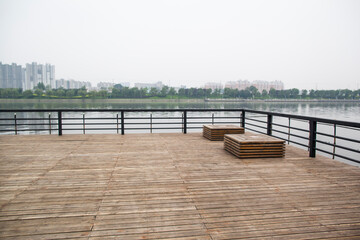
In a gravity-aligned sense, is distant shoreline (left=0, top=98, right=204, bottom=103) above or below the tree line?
below

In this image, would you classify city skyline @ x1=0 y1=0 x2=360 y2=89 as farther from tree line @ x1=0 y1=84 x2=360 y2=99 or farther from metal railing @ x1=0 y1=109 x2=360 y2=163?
metal railing @ x1=0 y1=109 x2=360 y2=163


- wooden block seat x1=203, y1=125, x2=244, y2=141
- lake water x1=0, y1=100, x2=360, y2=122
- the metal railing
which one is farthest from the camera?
lake water x1=0, y1=100, x2=360, y2=122

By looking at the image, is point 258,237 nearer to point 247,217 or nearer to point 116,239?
point 247,217

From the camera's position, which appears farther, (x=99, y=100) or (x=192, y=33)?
(x=192, y=33)

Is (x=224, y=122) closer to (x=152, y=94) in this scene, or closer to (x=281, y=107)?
(x=281, y=107)

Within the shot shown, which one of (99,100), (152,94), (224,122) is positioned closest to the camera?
(224,122)

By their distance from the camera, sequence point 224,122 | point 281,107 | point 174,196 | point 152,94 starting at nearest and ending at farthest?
point 174,196 → point 224,122 → point 281,107 → point 152,94

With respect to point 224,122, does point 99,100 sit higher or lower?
higher

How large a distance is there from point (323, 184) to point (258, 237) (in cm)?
230

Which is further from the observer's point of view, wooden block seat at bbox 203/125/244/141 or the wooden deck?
wooden block seat at bbox 203/125/244/141

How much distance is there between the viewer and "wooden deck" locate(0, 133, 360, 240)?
2.46 metres

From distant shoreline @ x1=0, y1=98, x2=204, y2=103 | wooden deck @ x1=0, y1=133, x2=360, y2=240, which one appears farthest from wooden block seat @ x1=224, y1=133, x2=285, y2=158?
distant shoreline @ x1=0, y1=98, x2=204, y2=103

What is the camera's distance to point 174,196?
337 cm

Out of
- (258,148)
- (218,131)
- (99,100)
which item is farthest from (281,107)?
(258,148)
